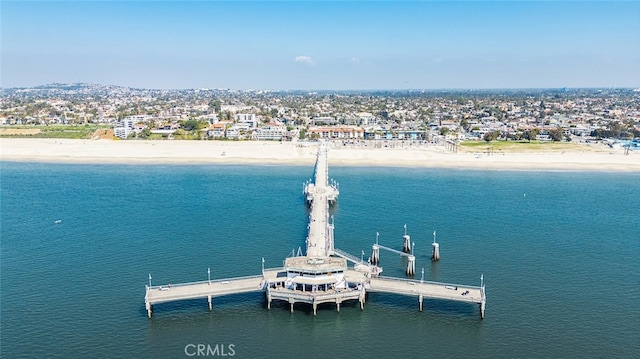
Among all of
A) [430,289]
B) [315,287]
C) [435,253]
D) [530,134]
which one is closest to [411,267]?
[435,253]

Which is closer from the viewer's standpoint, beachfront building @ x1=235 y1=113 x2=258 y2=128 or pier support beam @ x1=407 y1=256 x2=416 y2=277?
pier support beam @ x1=407 y1=256 x2=416 y2=277

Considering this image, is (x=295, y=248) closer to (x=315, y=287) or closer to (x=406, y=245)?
(x=406, y=245)

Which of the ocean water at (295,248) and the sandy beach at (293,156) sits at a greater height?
the sandy beach at (293,156)

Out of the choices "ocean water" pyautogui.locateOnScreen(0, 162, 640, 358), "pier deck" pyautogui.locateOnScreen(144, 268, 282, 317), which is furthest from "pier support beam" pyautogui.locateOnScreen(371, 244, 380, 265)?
"pier deck" pyautogui.locateOnScreen(144, 268, 282, 317)
